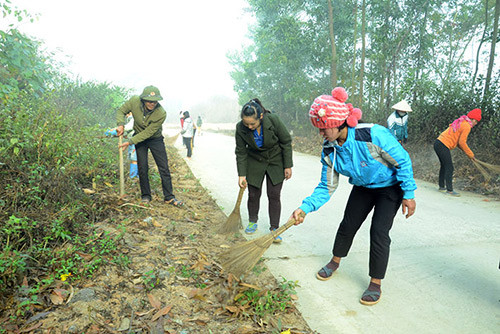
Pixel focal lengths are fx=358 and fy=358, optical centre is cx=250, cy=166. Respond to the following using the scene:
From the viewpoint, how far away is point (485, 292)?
3477 mm

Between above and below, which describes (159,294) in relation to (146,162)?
below

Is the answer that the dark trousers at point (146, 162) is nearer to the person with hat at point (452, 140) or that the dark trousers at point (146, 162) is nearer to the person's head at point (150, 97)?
the person's head at point (150, 97)

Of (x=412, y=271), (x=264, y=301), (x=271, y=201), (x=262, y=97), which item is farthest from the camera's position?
(x=262, y=97)

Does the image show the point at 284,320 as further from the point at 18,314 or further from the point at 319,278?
the point at 18,314

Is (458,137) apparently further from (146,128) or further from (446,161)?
(146,128)

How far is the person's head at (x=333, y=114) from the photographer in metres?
2.97

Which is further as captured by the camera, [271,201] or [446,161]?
[446,161]

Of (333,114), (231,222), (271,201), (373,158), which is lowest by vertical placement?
(231,222)

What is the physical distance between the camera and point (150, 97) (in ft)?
17.7

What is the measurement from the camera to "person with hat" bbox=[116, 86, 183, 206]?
544cm

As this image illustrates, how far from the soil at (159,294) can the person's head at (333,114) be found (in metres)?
Result: 1.57

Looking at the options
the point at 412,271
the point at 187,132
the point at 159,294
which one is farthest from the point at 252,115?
the point at 187,132

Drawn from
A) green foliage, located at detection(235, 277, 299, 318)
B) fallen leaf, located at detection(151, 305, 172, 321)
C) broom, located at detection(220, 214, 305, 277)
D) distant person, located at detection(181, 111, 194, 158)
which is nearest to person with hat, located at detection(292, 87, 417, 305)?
broom, located at detection(220, 214, 305, 277)

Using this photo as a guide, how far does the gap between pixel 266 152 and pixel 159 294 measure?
7.35 feet
